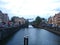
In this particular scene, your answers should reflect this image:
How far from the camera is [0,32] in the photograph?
4378 centimetres

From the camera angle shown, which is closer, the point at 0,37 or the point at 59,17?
the point at 0,37

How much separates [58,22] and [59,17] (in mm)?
5002

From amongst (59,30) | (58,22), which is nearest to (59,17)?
(58,22)

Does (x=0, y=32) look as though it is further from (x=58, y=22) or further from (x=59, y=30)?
(x=58, y=22)

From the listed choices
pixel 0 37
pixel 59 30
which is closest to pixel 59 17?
pixel 59 30

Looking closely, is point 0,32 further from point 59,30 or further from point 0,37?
point 59,30

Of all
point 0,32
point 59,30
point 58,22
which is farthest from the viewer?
point 58,22

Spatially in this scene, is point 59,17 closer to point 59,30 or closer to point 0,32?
point 59,30

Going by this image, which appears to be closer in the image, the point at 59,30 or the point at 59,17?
the point at 59,30

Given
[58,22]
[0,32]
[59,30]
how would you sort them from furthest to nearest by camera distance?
[58,22] → [59,30] → [0,32]

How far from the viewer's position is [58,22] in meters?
160

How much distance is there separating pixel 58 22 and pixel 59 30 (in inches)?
3510

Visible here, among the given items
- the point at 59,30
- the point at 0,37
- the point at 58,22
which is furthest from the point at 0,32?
the point at 58,22

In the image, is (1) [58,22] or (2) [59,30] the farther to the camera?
(1) [58,22]
